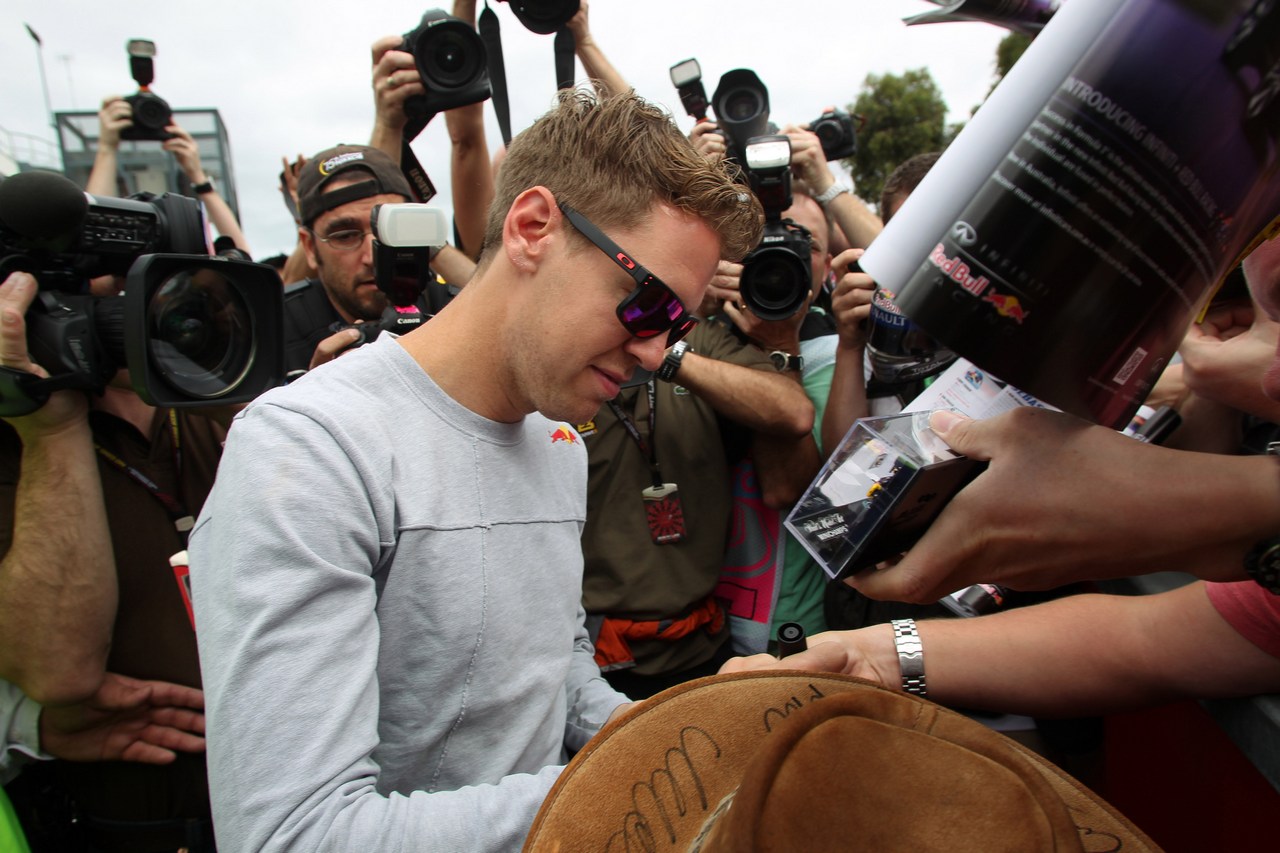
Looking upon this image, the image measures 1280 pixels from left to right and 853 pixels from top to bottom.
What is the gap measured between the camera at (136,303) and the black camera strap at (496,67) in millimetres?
1542

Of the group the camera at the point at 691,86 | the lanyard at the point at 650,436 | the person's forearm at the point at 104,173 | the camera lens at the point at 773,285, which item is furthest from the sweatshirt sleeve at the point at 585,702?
the person's forearm at the point at 104,173

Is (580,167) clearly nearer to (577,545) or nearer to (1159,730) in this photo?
(577,545)

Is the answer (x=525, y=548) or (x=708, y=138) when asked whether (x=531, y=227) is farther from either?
(x=708, y=138)

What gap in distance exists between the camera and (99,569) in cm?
209

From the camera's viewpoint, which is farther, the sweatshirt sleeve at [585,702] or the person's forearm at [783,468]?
the person's forearm at [783,468]

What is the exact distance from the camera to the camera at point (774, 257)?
3.04 metres

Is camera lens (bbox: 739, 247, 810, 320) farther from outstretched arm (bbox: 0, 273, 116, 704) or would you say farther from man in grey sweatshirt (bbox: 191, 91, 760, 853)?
outstretched arm (bbox: 0, 273, 116, 704)

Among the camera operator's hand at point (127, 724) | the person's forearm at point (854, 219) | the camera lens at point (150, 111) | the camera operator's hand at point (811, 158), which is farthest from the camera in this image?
the camera lens at point (150, 111)

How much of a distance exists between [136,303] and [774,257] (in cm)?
→ 211

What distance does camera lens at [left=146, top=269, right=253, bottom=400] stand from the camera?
6.72 feet

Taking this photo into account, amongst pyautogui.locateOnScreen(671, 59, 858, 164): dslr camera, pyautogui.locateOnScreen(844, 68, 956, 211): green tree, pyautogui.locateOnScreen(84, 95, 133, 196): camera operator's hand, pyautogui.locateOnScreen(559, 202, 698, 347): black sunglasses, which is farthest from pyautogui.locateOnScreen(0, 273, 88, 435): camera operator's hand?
pyautogui.locateOnScreen(844, 68, 956, 211): green tree

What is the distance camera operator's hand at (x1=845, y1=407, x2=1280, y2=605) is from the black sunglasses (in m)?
0.75

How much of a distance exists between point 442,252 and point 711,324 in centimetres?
119

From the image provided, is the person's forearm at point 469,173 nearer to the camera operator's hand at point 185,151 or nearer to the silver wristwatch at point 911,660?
the camera operator's hand at point 185,151
